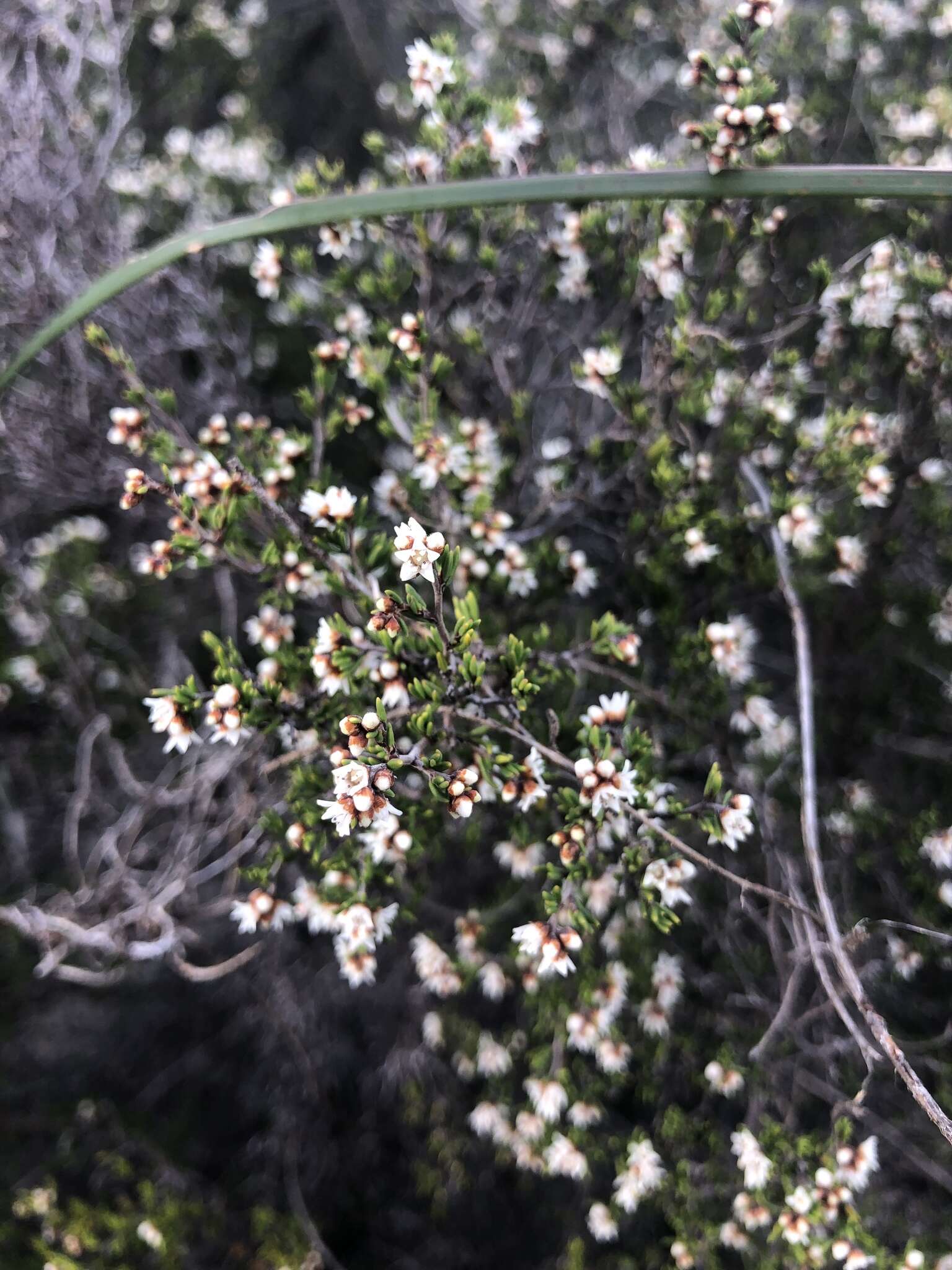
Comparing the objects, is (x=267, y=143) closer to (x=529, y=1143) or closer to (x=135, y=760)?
(x=135, y=760)

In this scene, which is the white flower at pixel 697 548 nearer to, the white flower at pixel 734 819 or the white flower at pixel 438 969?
the white flower at pixel 734 819

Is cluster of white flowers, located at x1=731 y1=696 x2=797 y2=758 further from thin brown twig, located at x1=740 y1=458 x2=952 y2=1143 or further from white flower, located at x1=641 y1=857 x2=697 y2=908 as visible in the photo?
white flower, located at x1=641 y1=857 x2=697 y2=908

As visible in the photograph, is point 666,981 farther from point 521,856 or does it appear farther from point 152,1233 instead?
point 152,1233

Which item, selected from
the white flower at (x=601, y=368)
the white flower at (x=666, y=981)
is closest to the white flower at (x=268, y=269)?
the white flower at (x=601, y=368)

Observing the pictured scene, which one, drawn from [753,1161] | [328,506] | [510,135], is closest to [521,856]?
[753,1161]

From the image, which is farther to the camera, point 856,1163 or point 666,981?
point 666,981

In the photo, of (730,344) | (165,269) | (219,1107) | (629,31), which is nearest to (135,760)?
(219,1107)
